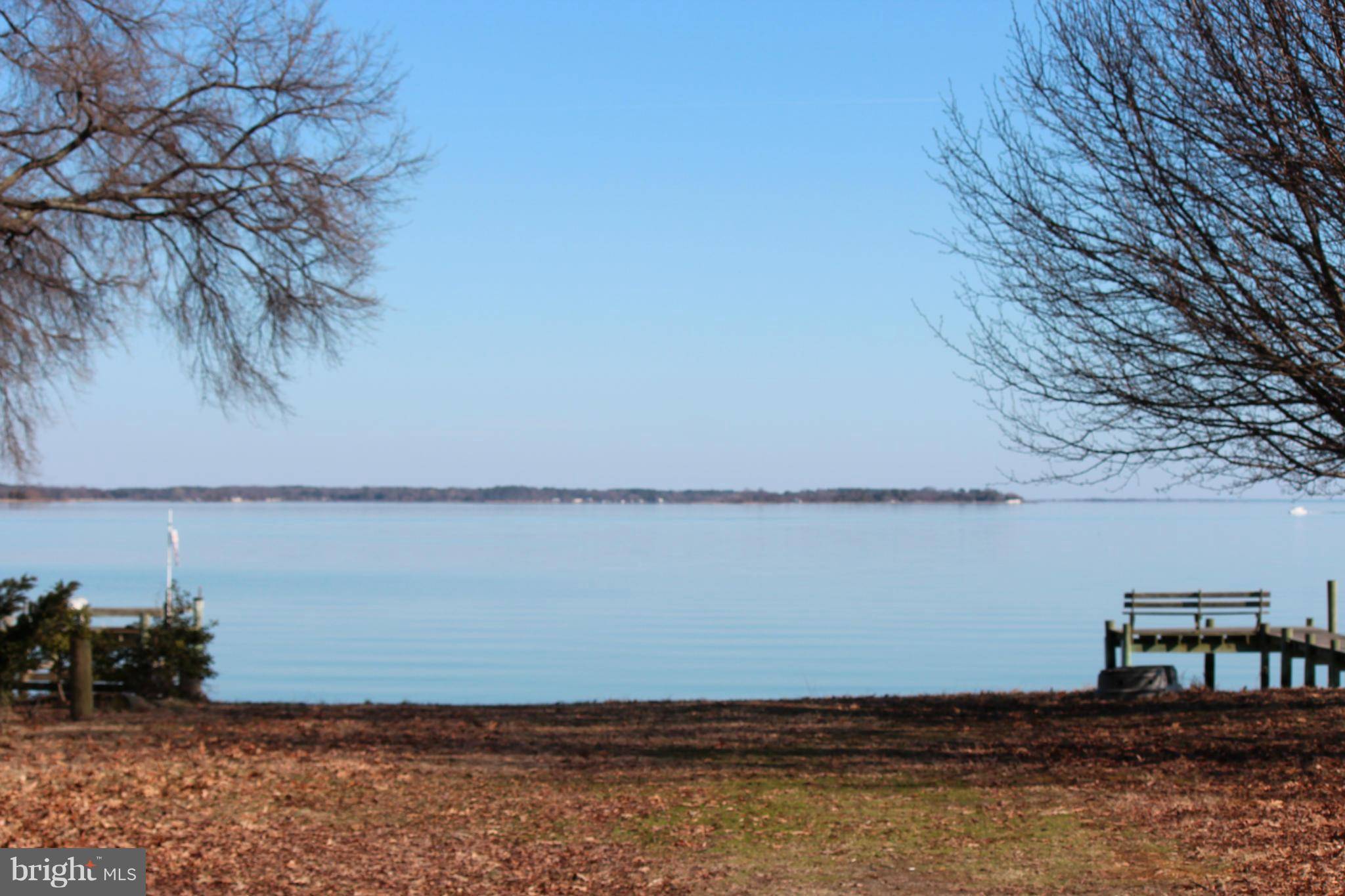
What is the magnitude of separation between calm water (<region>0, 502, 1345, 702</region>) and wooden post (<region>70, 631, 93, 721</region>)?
12.0 meters

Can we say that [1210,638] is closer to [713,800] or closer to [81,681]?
[713,800]

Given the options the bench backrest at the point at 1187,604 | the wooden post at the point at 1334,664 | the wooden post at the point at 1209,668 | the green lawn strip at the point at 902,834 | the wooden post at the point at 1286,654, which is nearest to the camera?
the green lawn strip at the point at 902,834

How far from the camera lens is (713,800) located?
988 cm

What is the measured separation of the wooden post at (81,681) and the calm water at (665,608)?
473 inches

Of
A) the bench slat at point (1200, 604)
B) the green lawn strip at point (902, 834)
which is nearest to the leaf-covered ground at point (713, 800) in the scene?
the green lawn strip at point (902, 834)

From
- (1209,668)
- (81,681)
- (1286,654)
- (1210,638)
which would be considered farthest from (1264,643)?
(81,681)

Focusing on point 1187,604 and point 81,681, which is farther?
point 1187,604

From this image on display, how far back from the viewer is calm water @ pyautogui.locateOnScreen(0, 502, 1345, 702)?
31.9 m

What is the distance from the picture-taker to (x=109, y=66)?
11.8m

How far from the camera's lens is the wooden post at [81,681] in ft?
48.2

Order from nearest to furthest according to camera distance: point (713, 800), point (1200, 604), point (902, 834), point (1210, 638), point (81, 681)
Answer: point (902, 834), point (713, 800), point (81, 681), point (1210, 638), point (1200, 604)

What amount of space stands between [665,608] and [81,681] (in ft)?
117

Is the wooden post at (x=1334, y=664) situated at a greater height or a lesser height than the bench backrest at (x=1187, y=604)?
lesser

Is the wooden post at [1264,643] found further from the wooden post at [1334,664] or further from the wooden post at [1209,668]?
the wooden post at [1334,664]
